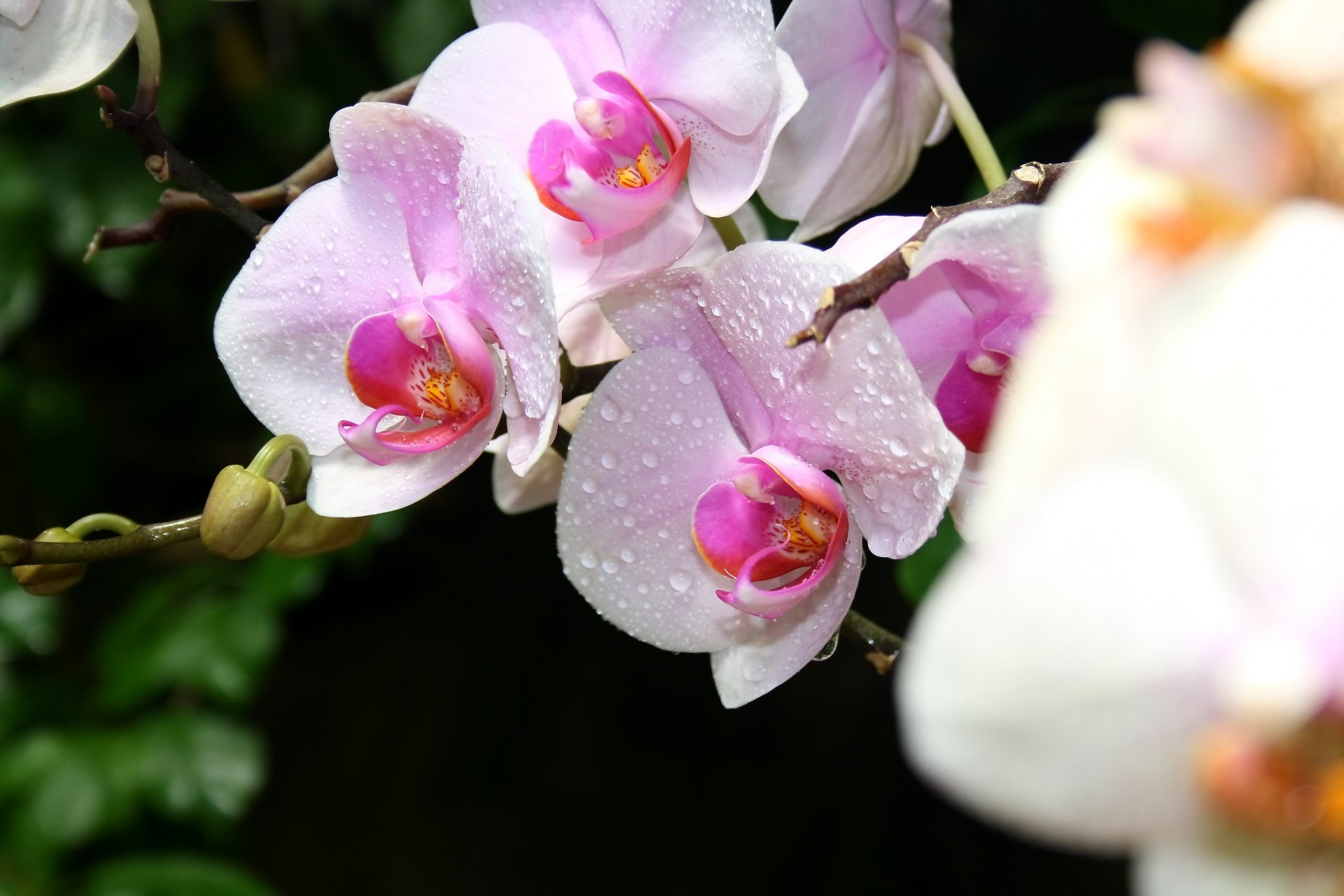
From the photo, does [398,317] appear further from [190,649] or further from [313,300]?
[190,649]

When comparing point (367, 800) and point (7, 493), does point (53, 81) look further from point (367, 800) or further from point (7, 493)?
point (367, 800)

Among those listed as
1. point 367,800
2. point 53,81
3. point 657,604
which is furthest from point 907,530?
point 367,800

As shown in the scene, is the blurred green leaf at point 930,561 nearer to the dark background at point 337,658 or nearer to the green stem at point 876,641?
the dark background at point 337,658

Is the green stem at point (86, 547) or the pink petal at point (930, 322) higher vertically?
the green stem at point (86, 547)

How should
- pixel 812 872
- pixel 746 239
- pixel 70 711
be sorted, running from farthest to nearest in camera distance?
1. pixel 812 872
2. pixel 70 711
3. pixel 746 239

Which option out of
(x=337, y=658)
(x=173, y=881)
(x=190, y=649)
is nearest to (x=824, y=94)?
(x=190, y=649)

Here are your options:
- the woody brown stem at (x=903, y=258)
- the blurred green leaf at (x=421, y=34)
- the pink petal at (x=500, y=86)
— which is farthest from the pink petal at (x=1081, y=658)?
the blurred green leaf at (x=421, y=34)

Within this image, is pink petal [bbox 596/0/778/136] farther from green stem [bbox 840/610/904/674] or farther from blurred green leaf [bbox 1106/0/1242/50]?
blurred green leaf [bbox 1106/0/1242/50]
